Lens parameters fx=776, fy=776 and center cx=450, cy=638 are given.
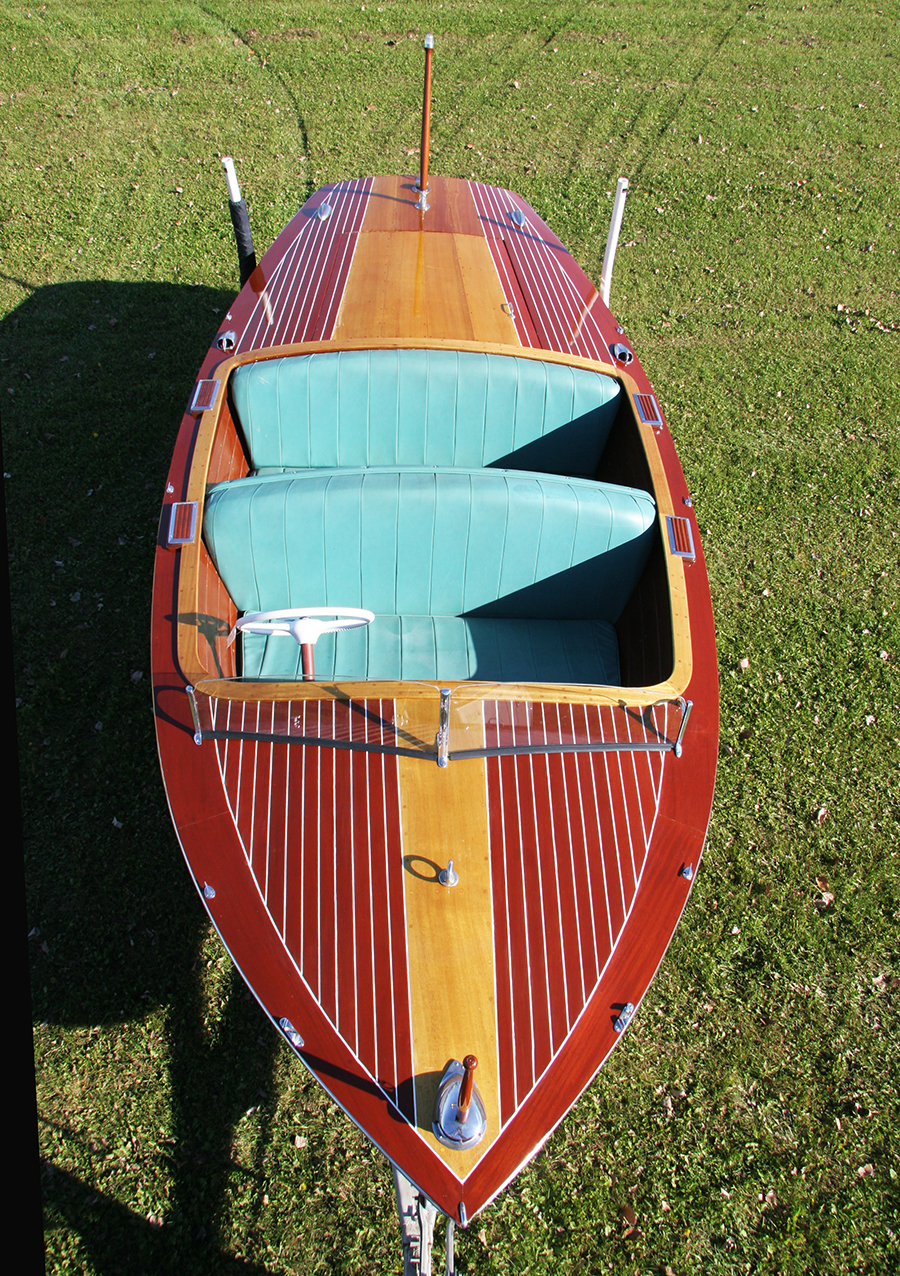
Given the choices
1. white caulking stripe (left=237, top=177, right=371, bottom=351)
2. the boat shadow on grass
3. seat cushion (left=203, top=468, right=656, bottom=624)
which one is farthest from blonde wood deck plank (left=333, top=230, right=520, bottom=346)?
the boat shadow on grass

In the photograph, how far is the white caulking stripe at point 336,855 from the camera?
2.62 m

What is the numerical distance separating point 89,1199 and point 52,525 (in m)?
3.92

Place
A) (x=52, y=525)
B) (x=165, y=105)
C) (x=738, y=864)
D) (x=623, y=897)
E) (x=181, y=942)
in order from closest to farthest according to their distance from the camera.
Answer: (x=623, y=897) < (x=181, y=942) < (x=738, y=864) < (x=52, y=525) < (x=165, y=105)

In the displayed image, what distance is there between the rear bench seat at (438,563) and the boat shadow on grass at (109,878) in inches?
47.6

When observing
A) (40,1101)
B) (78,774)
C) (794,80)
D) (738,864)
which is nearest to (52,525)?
(78,774)

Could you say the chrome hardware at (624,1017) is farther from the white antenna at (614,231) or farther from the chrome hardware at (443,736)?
the white antenna at (614,231)

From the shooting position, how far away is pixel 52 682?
4531 mm

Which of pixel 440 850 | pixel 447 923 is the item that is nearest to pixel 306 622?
pixel 440 850

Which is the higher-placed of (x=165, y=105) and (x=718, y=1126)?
(x=165, y=105)

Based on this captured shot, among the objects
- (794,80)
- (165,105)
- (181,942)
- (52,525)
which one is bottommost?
(181,942)

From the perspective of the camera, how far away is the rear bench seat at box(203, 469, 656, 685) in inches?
143

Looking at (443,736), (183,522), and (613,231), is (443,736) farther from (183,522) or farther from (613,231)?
(613,231)

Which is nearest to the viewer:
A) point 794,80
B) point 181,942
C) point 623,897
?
point 623,897

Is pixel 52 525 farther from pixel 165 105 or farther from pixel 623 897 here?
pixel 165 105
